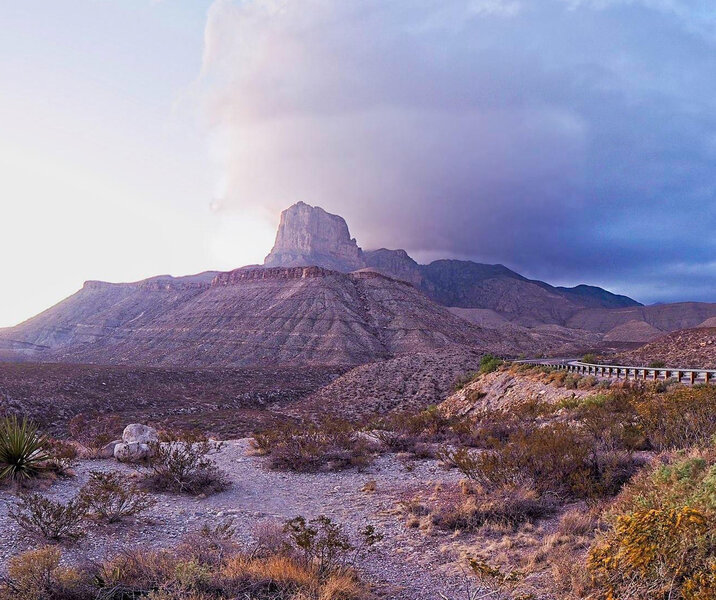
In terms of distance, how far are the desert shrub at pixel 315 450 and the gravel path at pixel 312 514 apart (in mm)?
382

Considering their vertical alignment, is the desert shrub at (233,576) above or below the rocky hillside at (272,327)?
below

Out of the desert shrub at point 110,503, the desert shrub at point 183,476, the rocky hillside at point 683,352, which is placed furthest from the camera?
the rocky hillside at point 683,352

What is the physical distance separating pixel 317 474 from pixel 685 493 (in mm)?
8618

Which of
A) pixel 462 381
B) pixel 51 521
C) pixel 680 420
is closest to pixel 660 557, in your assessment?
pixel 680 420

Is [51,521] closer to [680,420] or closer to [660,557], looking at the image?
[660,557]

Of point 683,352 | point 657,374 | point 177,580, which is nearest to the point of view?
point 177,580

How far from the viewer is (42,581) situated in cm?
524

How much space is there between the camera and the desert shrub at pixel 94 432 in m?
15.3

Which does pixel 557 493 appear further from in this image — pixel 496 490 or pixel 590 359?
pixel 590 359

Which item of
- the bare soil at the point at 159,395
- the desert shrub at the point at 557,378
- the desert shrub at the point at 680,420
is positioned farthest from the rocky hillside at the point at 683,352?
the bare soil at the point at 159,395

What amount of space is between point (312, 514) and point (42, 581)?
4.88m

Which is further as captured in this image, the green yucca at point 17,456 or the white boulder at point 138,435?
the white boulder at point 138,435

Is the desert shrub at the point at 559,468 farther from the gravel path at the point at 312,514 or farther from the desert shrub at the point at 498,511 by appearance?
the gravel path at the point at 312,514

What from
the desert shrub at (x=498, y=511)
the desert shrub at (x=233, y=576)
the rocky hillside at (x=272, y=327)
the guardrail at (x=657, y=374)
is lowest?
the desert shrub at (x=498, y=511)
